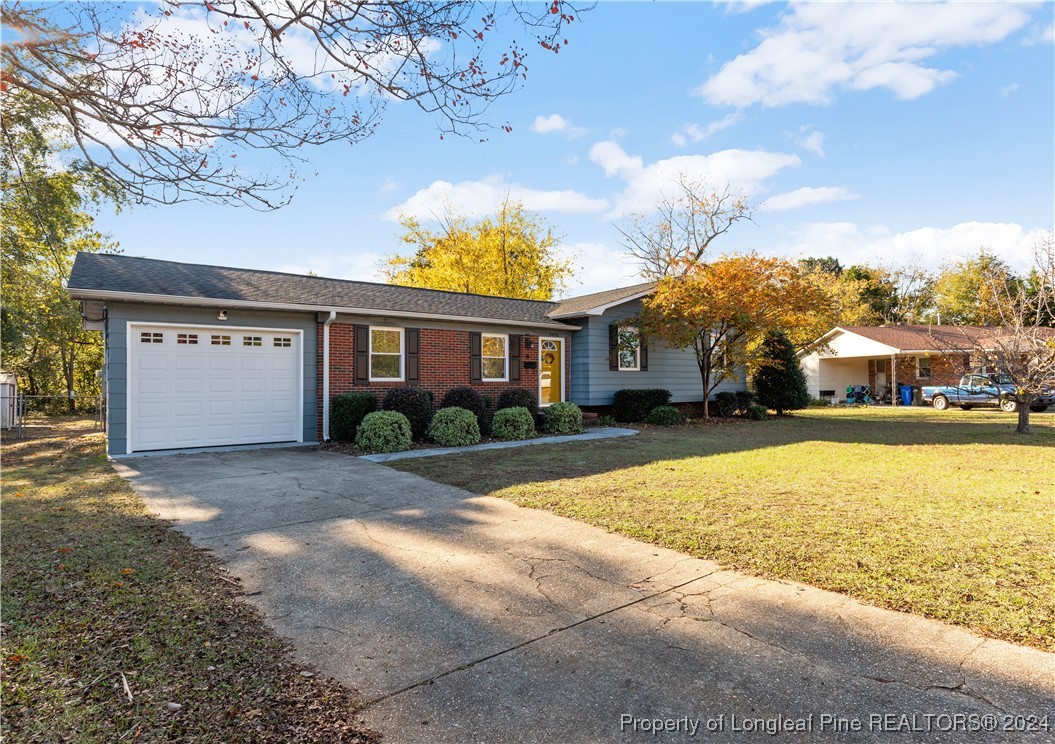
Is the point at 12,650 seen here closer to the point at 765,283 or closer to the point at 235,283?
the point at 235,283

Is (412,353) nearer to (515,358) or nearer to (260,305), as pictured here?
(515,358)

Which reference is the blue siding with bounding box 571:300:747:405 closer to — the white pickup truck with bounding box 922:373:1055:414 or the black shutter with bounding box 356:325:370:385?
the black shutter with bounding box 356:325:370:385

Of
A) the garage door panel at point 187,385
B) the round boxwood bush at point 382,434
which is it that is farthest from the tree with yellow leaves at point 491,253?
the garage door panel at point 187,385

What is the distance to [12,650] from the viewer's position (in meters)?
2.71

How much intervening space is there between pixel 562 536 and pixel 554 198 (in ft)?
81.6

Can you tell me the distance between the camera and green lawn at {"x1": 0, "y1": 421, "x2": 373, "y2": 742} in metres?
2.12

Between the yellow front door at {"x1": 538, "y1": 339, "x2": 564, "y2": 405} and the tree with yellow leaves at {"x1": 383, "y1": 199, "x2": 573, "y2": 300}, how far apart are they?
13.2m

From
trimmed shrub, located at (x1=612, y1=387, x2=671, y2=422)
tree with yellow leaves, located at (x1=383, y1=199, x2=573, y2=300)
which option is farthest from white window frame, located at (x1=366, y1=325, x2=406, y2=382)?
tree with yellow leaves, located at (x1=383, y1=199, x2=573, y2=300)

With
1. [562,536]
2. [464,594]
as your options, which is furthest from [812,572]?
[464,594]

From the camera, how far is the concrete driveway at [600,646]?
2.15 m

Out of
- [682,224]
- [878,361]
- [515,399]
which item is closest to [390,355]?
[515,399]

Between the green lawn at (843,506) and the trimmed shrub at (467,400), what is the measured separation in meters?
2.40

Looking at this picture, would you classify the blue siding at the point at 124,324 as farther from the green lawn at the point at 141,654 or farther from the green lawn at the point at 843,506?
the green lawn at the point at 141,654

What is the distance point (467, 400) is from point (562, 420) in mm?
2338
